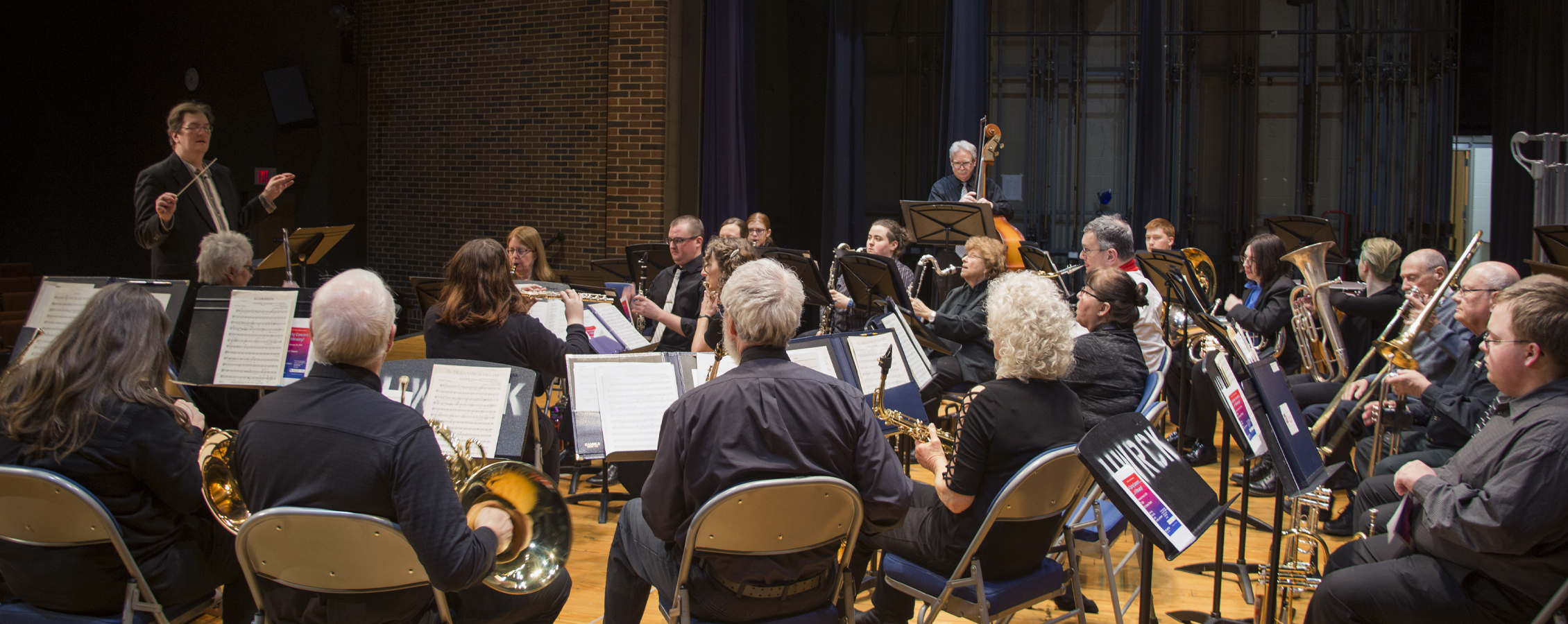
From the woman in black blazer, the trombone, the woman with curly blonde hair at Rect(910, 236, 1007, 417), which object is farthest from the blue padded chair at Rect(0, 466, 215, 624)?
the woman in black blazer

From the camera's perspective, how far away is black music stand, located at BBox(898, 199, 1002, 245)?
600cm

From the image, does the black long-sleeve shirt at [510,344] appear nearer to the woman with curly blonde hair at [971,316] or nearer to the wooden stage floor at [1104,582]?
the wooden stage floor at [1104,582]

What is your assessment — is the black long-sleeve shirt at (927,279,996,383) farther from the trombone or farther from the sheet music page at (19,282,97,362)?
the sheet music page at (19,282,97,362)

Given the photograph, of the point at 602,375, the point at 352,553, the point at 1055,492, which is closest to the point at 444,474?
the point at 352,553

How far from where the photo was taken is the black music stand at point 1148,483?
198cm

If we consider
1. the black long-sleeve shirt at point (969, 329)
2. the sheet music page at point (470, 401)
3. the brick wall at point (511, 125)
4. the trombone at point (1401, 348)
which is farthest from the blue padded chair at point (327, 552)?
the brick wall at point (511, 125)

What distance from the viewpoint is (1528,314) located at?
92.1 inches

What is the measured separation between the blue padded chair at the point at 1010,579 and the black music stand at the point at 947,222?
346cm

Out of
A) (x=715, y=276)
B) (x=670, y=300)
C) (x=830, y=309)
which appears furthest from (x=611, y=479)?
(x=830, y=309)

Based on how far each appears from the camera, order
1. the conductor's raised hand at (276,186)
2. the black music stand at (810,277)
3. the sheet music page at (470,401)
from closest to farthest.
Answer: the sheet music page at (470,401)
the black music stand at (810,277)
the conductor's raised hand at (276,186)

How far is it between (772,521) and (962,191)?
538cm

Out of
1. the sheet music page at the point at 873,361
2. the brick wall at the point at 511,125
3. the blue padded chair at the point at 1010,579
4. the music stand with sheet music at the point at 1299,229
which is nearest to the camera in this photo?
the blue padded chair at the point at 1010,579

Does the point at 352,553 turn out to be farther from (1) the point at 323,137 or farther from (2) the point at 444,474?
(1) the point at 323,137

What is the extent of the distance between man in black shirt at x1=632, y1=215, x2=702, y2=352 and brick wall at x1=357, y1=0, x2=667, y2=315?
2910 mm
